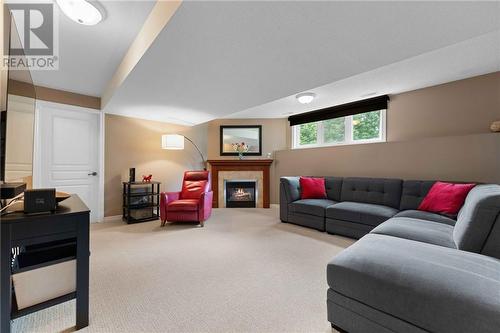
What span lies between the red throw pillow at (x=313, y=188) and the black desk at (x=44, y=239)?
3.26 m

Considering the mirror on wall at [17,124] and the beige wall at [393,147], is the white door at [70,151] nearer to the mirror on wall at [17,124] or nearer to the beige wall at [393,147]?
the beige wall at [393,147]

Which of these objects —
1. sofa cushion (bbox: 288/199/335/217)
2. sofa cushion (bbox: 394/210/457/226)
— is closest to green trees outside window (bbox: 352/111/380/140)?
sofa cushion (bbox: 288/199/335/217)

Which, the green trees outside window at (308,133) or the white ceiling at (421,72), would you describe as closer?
the white ceiling at (421,72)

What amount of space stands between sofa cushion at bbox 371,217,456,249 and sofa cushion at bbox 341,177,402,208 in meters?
0.97

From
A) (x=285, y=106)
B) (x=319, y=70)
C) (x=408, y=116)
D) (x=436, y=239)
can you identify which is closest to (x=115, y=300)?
(x=436, y=239)

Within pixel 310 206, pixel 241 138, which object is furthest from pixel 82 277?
pixel 241 138

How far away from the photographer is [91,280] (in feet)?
5.87

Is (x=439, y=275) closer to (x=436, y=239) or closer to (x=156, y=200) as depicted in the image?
(x=436, y=239)

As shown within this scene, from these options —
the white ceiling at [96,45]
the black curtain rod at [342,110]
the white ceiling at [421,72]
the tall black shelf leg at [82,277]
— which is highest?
the white ceiling at [96,45]

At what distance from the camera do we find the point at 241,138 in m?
5.18

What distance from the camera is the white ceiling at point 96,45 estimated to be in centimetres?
164

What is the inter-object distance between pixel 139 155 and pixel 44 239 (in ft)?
10.5

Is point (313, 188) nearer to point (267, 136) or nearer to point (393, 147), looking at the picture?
point (393, 147)

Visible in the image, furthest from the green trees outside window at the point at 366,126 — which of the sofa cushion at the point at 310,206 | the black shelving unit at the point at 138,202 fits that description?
the black shelving unit at the point at 138,202
